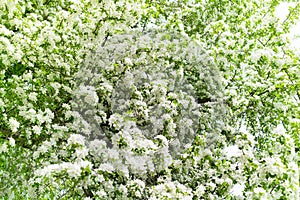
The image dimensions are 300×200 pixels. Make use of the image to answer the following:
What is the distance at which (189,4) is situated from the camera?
9586 millimetres

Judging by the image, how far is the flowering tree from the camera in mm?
5691

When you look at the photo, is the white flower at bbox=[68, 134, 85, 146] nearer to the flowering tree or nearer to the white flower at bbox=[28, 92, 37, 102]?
the flowering tree

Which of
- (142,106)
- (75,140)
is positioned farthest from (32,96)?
(142,106)

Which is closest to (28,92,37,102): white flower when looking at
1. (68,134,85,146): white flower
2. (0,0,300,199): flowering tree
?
(0,0,300,199): flowering tree

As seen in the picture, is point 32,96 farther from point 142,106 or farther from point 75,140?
point 142,106

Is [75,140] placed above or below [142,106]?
below

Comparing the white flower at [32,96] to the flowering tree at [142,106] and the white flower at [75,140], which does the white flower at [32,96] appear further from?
the white flower at [75,140]

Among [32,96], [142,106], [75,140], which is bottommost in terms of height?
[32,96]

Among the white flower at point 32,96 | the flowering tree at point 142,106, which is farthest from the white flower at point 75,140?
the white flower at point 32,96

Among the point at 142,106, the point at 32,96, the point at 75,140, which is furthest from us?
the point at 32,96

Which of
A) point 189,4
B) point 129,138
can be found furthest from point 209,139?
point 189,4

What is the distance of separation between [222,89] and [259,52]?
3.11 ft

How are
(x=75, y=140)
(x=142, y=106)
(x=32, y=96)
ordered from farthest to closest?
(x=32, y=96)
(x=142, y=106)
(x=75, y=140)

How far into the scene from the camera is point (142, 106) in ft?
20.5
